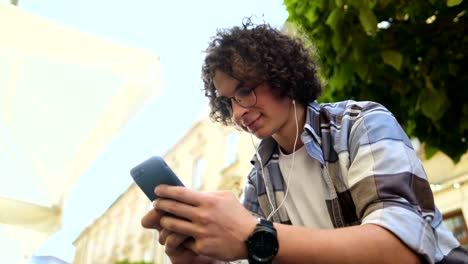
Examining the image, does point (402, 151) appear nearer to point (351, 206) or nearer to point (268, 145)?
point (351, 206)

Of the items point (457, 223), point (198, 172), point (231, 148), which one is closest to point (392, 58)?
point (457, 223)

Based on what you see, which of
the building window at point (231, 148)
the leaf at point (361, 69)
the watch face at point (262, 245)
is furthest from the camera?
the building window at point (231, 148)

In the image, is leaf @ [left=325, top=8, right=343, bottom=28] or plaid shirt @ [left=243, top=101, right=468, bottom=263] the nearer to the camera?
plaid shirt @ [left=243, top=101, right=468, bottom=263]

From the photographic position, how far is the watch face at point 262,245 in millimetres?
763

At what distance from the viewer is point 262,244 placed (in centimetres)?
76

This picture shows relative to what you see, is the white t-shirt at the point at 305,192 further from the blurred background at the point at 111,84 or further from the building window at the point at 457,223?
the building window at the point at 457,223

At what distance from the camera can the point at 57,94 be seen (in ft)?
6.78

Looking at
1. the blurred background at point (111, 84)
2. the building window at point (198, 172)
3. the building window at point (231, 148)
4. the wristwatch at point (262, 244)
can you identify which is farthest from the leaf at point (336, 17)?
the building window at point (198, 172)

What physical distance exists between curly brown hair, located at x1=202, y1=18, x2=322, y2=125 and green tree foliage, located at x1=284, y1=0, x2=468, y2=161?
0.45 m

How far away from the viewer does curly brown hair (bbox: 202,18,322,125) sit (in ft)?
3.99

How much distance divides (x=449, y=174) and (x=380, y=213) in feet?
22.4

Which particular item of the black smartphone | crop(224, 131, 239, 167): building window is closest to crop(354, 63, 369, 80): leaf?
the black smartphone

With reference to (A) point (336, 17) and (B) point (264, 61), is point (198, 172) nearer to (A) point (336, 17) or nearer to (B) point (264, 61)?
(A) point (336, 17)

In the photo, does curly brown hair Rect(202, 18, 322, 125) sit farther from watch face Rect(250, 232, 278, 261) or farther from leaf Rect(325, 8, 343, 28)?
watch face Rect(250, 232, 278, 261)
